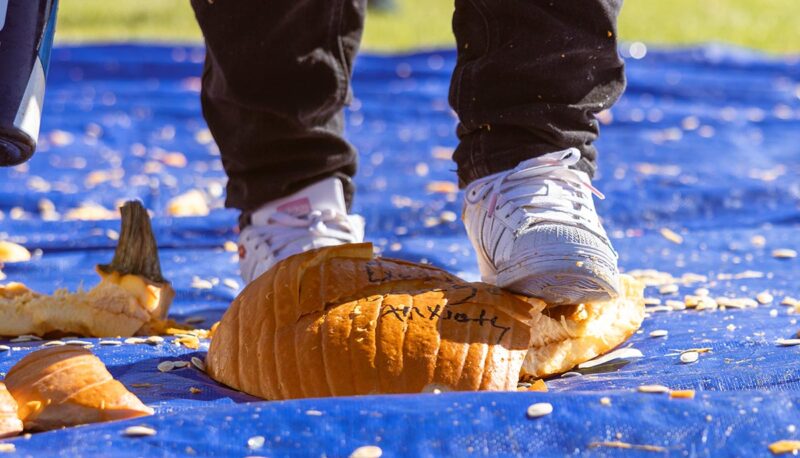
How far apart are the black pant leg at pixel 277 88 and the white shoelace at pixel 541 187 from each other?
42cm

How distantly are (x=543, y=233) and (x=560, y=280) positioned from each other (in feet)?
0.28

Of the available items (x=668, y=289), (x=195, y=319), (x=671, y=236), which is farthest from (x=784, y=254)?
(x=195, y=319)

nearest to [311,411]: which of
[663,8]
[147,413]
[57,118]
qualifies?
[147,413]

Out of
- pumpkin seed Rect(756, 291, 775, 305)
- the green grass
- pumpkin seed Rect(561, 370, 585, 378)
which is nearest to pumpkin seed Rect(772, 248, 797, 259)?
pumpkin seed Rect(756, 291, 775, 305)

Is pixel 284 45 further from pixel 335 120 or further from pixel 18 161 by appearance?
pixel 18 161

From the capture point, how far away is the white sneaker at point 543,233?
4.91 feet

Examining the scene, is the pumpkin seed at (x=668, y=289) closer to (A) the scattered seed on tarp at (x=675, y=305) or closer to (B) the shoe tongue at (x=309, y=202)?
(A) the scattered seed on tarp at (x=675, y=305)

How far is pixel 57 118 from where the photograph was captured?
400 centimetres

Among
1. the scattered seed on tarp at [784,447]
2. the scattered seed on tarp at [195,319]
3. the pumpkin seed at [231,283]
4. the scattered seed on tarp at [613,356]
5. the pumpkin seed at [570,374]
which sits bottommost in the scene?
the scattered seed on tarp at [784,447]

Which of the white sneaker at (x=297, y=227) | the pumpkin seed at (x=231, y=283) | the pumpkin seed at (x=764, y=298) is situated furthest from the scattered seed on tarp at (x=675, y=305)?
the pumpkin seed at (x=231, y=283)

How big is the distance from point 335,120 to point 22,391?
3.05ft

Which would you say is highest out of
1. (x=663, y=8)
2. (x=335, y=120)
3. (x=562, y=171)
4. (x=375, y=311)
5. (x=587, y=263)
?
(x=663, y=8)

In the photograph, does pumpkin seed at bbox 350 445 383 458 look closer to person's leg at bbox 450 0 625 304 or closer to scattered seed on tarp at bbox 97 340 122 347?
person's leg at bbox 450 0 625 304

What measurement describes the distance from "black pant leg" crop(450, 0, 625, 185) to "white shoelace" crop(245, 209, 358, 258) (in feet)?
1.14
